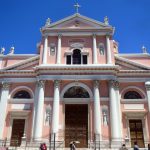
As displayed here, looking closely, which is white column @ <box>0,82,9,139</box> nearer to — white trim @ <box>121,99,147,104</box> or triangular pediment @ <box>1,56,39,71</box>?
triangular pediment @ <box>1,56,39,71</box>

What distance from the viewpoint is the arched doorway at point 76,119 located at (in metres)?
22.9

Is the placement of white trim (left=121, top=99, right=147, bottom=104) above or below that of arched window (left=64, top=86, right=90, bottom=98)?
below

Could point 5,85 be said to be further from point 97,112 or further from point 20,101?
point 97,112

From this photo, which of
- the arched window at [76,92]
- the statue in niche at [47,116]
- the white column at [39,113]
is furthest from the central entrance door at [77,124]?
the white column at [39,113]

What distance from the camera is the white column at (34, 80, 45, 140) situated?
2225 cm

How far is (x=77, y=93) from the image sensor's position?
24.7 metres

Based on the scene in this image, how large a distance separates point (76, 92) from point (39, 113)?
4088 mm

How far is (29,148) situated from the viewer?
20469 mm

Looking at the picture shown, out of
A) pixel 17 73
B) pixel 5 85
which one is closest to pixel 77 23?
pixel 17 73

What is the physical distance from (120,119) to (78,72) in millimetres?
5795

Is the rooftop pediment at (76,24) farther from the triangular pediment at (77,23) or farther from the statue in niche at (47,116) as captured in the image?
the statue in niche at (47,116)

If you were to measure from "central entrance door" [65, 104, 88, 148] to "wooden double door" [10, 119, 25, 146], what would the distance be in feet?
13.5

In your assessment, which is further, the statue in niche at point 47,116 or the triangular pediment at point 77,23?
the triangular pediment at point 77,23

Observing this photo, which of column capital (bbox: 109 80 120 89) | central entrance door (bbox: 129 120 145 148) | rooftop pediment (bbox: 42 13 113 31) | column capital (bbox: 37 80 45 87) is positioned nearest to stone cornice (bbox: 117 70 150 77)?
column capital (bbox: 109 80 120 89)
